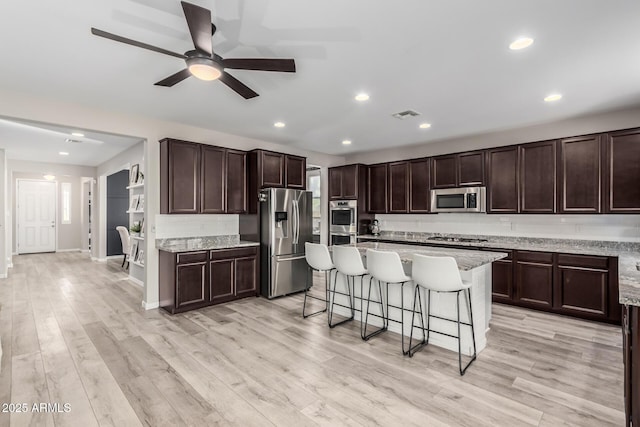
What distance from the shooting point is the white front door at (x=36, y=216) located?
923cm

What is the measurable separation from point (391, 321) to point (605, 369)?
1866 millimetres

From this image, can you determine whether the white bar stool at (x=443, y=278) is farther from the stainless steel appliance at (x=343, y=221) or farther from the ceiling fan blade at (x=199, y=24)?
the stainless steel appliance at (x=343, y=221)

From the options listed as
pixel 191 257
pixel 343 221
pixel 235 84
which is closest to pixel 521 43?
pixel 235 84

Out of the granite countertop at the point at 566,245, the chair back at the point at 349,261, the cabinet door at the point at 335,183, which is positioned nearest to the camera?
the chair back at the point at 349,261

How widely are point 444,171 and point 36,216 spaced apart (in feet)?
37.7

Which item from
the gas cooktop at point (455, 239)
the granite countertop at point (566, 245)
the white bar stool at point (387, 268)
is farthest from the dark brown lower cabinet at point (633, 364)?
the gas cooktop at point (455, 239)

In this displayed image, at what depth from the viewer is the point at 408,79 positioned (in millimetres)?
3057

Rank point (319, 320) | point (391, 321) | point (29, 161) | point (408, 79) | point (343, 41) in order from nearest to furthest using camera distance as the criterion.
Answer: point (343, 41) → point (408, 79) → point (391, 321) → point (319, 320) → point (29, 161)

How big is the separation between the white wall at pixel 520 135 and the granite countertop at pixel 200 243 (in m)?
3.36

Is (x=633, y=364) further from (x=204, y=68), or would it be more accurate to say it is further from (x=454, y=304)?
(x=204, y=68)

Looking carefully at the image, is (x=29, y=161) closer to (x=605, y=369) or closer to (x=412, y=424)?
(x=412, y=424)

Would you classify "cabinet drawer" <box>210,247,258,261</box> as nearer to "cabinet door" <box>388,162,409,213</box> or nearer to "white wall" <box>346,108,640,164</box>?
"cabinet door" <box>388,162,409,213</box>

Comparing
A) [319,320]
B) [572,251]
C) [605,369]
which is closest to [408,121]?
[572,251]

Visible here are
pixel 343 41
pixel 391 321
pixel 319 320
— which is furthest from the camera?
pixel 319 320
